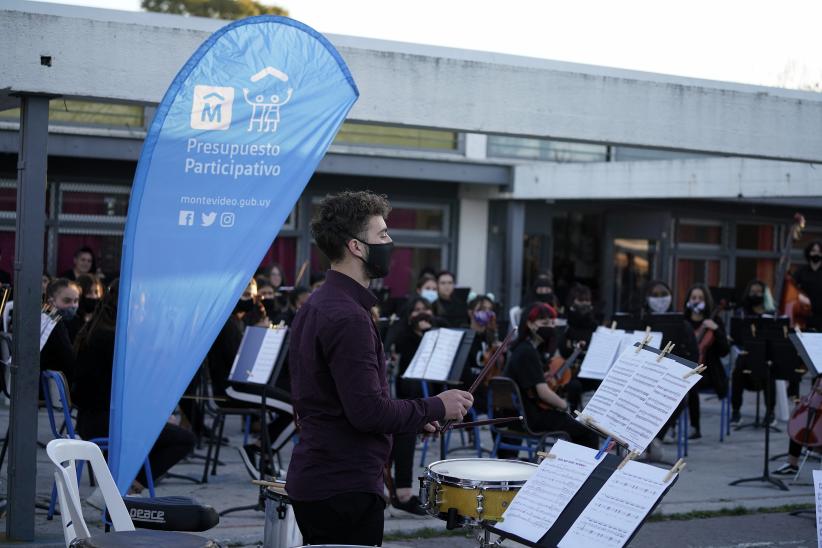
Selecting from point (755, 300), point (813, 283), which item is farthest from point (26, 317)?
point (813, 283)

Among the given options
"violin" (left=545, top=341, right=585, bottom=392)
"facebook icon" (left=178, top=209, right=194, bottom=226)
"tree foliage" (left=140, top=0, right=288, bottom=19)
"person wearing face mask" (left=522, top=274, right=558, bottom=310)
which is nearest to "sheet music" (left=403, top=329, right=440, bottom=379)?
"violin" (left=545, top=341, right=585, bottom=392)

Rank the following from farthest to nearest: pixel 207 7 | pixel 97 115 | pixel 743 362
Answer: pixel 207 7 → pixel 97 115 → pixel 743 362

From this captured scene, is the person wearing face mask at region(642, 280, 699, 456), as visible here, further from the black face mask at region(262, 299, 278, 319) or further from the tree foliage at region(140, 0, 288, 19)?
the tree foliage at region(140, 0, 288, 19)

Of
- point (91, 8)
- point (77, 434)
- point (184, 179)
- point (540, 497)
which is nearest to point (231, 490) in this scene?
point (77, 434)

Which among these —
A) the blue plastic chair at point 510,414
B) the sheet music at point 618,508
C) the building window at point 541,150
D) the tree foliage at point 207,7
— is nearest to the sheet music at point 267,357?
the blue plastic chair at point 510,414

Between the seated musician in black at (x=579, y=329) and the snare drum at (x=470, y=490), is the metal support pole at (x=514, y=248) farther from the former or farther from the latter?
the snare drum at (x=470, y=490)

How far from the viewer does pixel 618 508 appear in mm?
4055

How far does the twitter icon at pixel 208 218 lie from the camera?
21.6 feet

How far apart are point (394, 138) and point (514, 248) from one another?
10.3 feet

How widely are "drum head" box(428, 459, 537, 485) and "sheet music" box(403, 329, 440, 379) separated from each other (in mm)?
4404

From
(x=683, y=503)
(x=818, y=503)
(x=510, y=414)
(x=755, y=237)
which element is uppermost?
(x=755, y=237)

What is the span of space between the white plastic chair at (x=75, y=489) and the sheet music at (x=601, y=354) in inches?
241

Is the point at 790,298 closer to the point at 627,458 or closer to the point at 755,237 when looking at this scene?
the point at 755,237

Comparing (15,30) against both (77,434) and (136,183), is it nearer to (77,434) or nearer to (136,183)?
(136,183)
